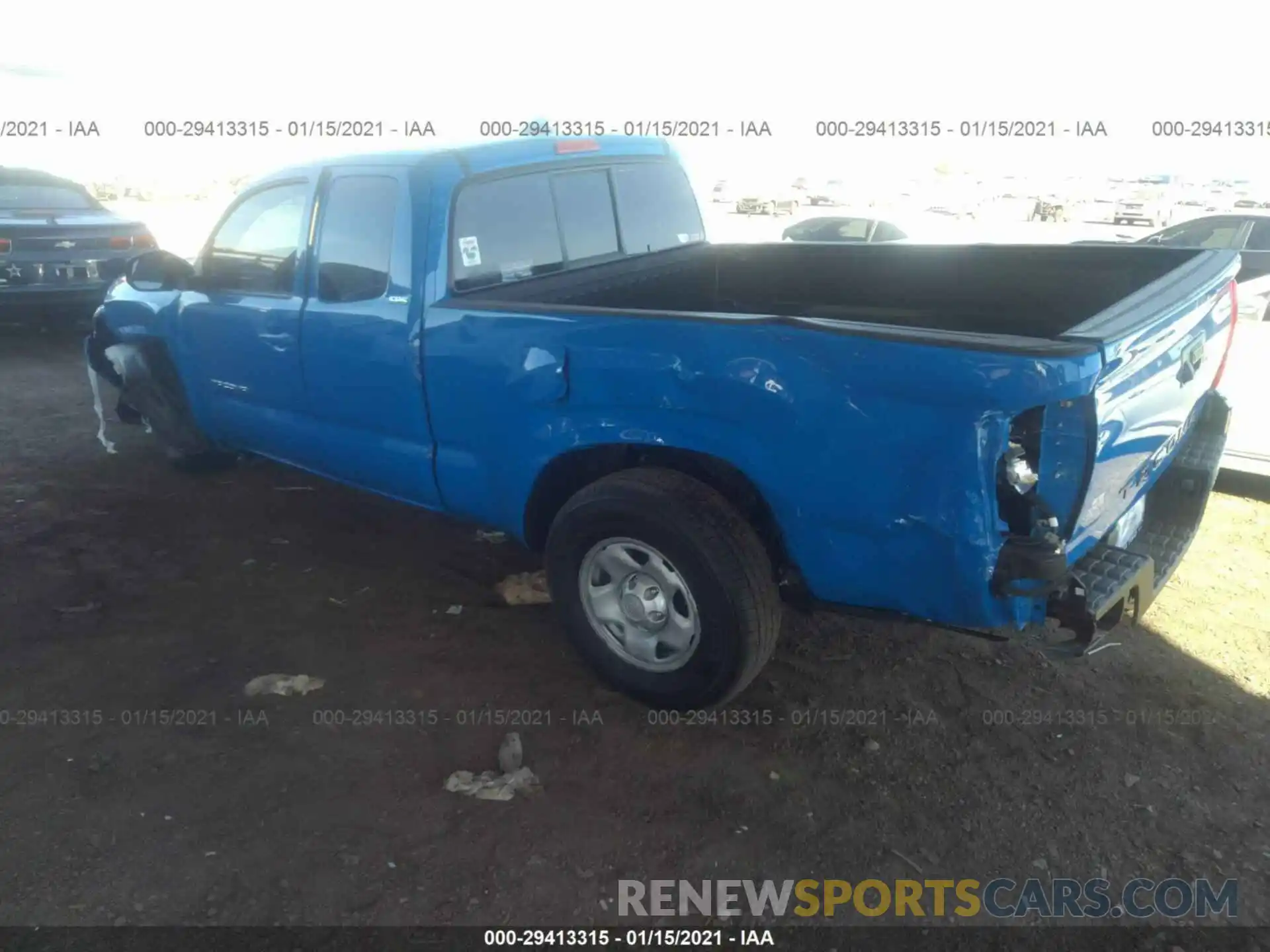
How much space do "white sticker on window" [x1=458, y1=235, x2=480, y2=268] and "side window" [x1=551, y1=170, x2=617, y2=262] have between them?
0.48 m

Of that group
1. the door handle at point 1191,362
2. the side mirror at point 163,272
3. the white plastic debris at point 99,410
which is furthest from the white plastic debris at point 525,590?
the white plastic debris at point 99,410

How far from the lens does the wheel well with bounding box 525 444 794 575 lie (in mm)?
2686

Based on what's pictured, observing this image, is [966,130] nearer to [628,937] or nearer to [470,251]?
[470,251]

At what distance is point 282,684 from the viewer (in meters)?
3.27

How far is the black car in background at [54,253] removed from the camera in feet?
24.2

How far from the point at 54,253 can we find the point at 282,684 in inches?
243

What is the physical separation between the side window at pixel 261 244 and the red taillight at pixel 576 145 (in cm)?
109

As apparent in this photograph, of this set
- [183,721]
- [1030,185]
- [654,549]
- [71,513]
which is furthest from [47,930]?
[1030,185]

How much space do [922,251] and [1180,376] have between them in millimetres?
1425

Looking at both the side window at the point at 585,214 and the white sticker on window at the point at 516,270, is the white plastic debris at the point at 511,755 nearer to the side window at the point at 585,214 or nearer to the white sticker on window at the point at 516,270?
the white sticker on window at the point at 516,270

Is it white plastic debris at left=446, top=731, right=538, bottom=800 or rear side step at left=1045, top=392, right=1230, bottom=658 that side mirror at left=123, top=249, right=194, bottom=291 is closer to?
white plastic debris at left=446, top=731, right=538, bottom=800

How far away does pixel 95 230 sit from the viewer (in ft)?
25.4

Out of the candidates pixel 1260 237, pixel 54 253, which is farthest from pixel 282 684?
pixel 1260 237

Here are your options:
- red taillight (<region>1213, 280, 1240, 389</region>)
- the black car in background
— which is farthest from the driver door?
the black car in background
